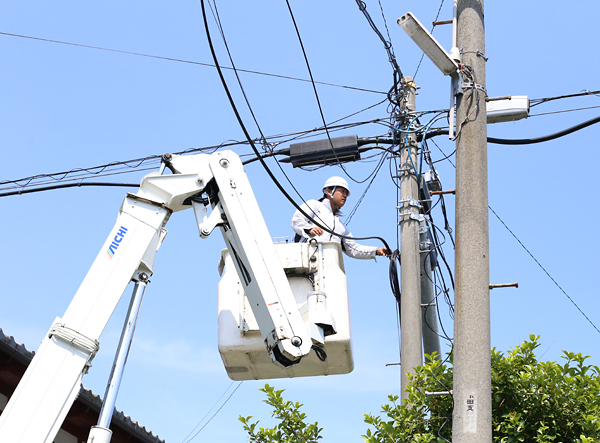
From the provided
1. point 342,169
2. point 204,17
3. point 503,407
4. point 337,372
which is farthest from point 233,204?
point 342,169

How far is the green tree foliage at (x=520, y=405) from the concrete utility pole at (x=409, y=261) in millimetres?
1254

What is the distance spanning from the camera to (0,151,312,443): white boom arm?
5555 mm

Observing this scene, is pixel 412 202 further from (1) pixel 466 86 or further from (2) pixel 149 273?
(2) pixel 149 273

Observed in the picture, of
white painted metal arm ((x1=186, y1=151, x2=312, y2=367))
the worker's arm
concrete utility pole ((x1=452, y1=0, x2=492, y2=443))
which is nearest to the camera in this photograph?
concrete utility pole ((x1=452, y1=0, x2=492, y2=443))

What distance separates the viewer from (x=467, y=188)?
604 centimetres

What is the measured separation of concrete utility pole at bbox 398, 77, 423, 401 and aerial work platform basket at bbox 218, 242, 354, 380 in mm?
699

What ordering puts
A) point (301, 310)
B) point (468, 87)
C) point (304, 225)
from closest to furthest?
point (468, 87)
point (301, 310)
point (304, 225)

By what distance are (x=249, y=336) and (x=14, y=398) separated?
7.33ft

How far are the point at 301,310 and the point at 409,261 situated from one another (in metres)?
1.75

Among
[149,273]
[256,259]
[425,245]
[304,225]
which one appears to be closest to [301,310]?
[256,259]

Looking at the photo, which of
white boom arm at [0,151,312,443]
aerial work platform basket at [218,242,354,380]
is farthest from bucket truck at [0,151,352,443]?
aerial work platform basket at [218,242,354,380]

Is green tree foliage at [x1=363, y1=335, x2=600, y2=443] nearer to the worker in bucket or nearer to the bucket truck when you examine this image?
the bucket truck

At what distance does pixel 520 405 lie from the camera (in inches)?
226

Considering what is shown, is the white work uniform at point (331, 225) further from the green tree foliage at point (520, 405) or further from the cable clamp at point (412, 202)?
the green tree foliage at point (520, 405)
